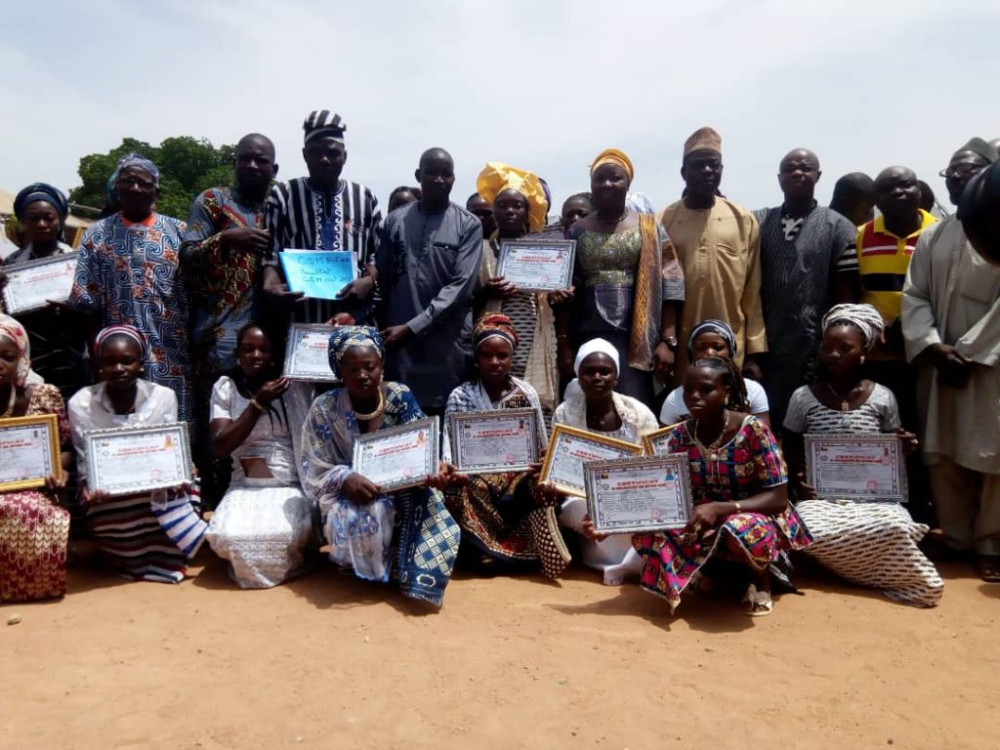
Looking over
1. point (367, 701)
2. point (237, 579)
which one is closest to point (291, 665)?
point (367, 701)

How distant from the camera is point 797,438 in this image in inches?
212

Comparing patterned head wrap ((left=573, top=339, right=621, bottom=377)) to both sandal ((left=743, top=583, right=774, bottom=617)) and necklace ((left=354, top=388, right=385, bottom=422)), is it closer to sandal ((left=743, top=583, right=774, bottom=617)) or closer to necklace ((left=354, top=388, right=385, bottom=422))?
necklace ((left=354, top=388, right=385, bottom=422))

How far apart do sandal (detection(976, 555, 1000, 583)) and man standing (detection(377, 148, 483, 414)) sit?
11.4 feet

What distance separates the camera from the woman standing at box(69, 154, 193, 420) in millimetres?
5422

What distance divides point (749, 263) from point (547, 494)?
237 centimetres

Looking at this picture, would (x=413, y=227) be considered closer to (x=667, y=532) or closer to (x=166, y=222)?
(x=166, y=222)

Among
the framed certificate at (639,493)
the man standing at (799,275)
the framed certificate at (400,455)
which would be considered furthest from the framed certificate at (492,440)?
the man standing at (799,275)

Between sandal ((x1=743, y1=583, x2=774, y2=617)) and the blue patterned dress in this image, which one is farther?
the blue patterned dress

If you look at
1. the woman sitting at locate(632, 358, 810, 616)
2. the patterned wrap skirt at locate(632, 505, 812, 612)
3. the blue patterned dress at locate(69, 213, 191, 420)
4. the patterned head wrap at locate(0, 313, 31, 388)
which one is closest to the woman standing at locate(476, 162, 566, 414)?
the woman sitting at locate(632, 358, 810, 616)

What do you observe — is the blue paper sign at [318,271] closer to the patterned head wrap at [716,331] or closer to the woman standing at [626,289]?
the woman standing at [626,289]

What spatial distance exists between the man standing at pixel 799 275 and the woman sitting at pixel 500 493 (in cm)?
190

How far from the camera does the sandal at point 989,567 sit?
5.03m

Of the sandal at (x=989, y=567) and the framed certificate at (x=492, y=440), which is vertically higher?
the framed certificate at (x=492, y=440)

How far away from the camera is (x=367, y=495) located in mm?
4637
